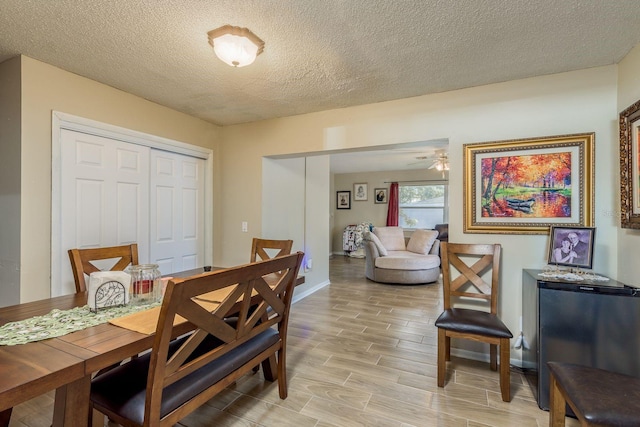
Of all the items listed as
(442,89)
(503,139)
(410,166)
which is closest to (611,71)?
(503,139)

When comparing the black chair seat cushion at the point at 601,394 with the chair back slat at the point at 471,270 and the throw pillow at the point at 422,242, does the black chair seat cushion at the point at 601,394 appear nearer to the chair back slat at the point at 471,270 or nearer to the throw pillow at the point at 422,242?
the chair back slat at the point at 471,270

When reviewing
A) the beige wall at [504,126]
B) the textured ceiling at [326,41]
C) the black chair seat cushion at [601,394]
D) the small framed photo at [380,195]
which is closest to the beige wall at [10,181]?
the textured ceiling at [326,41]

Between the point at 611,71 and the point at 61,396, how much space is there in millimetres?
3618

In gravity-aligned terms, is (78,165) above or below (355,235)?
above

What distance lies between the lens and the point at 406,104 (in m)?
2.76

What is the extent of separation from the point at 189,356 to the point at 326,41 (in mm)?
1926

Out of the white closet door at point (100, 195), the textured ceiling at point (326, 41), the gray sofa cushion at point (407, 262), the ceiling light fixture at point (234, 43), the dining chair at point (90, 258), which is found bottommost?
the gray sofa cushion at point (407, 262)

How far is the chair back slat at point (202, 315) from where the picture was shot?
3.52 feet

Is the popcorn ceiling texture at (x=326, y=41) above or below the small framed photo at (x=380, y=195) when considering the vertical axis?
above

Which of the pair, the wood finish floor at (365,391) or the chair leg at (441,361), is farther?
the chair leg at (441,361)

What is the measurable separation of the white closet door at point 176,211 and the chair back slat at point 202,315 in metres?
1.78

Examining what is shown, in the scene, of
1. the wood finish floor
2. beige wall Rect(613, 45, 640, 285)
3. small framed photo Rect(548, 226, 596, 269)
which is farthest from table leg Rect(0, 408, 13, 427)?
beige wall Rect(613, 45, 640, 285)

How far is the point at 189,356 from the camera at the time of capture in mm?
1404

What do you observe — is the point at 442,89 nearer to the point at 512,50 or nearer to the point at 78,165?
the point at 512,50
